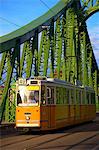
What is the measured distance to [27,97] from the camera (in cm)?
2150

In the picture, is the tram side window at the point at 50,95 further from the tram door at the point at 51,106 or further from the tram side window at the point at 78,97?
the tram side window at the point at 78,97

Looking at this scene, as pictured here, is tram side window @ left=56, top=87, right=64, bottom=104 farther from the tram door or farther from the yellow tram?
the tram door

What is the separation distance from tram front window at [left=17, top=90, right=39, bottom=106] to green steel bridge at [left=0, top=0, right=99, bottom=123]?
1.89m

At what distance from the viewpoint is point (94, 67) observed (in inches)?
2271

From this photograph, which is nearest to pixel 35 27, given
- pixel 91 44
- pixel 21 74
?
pixel 21 74

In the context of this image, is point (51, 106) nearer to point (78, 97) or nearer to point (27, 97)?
point (27, 97)

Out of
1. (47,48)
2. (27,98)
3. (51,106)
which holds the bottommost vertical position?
(51,106)

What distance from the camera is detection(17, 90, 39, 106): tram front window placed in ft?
70.2

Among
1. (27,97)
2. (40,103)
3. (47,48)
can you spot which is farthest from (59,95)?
(47,48)

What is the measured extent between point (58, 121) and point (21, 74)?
483cm

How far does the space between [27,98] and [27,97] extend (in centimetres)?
4

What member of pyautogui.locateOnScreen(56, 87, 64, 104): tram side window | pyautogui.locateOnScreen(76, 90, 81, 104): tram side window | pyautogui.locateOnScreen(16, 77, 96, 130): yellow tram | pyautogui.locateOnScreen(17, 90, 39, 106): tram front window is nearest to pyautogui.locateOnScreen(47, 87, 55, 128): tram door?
pyautogui.locateOnScreen(16, 77, 96, 130): yellow tram

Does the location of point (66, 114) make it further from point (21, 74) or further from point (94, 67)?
point (94, 67)

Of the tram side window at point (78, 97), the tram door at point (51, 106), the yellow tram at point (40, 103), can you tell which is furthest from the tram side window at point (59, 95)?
the tram side window at point (78, 97)
